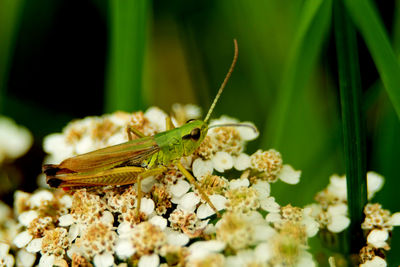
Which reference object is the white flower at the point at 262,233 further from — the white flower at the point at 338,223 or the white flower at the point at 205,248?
the white flower at the point at 338,223

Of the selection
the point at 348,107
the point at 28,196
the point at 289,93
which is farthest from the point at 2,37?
the point at 348,107

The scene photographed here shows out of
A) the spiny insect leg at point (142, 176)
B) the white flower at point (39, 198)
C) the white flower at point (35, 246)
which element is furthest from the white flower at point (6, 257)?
the spiny insect leg at point (142, 176)

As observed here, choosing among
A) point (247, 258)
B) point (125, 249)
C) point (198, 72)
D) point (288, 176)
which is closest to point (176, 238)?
point (125, 249)

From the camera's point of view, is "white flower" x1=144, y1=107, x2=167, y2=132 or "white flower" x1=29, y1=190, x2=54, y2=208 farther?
"white flower" x1=144, y1=107, x2=167, y2=132

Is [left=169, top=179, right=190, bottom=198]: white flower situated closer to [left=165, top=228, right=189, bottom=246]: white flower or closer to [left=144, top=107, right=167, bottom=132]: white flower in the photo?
[left=165, top=228, right=189, bottom=246]: white flower

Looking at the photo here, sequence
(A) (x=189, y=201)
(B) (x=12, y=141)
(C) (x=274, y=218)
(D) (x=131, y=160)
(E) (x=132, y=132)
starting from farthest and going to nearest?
(B) (x=12, y=141) < (E) (x=132, y=132) < (D) (x=131, y=160) < (A) (x=189, y=201) < (C) (x=274, y=218)

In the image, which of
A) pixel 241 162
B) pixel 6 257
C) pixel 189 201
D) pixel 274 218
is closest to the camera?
pixel 274 218

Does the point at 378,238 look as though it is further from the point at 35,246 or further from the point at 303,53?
the point at 35,246

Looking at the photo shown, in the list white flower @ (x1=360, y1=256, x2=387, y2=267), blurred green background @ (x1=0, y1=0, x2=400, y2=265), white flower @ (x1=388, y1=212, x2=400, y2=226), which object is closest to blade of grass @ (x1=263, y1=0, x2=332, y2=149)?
blurred green background @ (x1=0, y1=0, x2=400, y2=265)

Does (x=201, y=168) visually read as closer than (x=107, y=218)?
No
